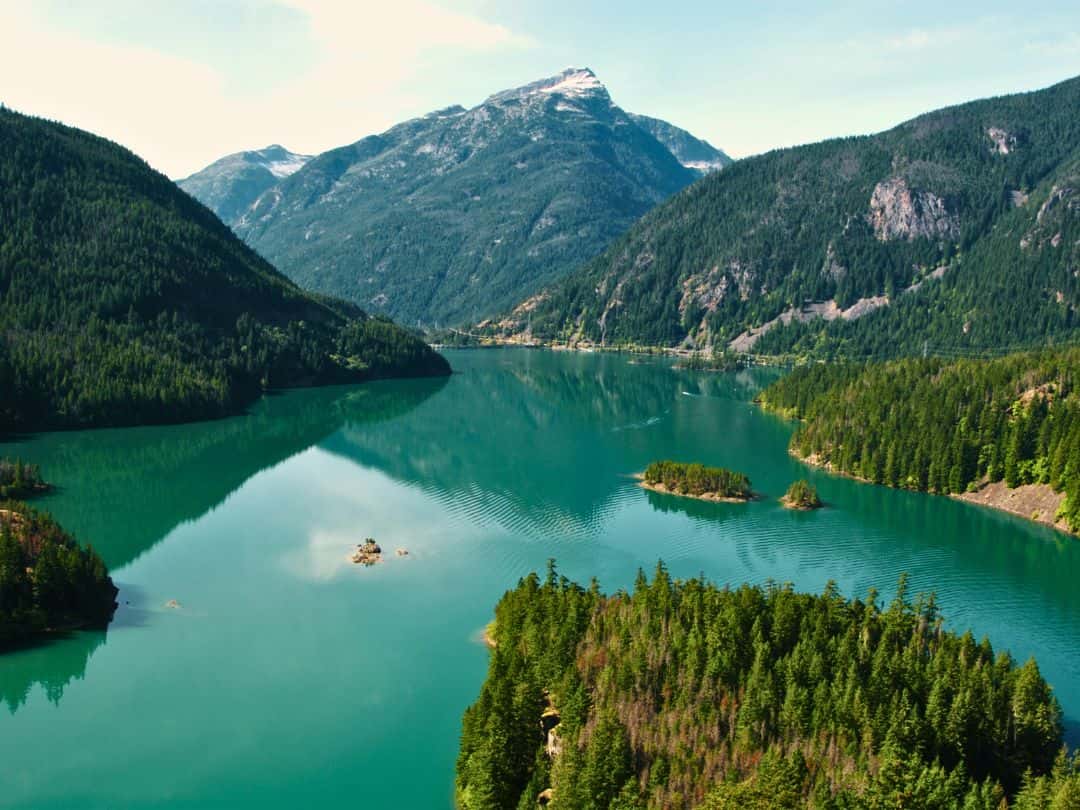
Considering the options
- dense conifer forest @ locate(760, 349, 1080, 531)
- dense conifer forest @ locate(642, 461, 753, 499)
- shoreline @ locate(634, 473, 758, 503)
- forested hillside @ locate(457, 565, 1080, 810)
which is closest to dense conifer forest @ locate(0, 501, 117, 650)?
forested hillside @ locate(457, 565, 1080, 810)

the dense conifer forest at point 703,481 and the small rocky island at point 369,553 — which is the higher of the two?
the dense conifer forest at point 703,481

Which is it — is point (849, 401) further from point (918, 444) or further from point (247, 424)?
point (247, 424)

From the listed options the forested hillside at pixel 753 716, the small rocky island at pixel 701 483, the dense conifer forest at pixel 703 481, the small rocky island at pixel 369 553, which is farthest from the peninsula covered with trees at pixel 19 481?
the dense conifer forest at pixel 703 481

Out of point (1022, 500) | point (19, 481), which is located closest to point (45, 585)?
point (19, 481)

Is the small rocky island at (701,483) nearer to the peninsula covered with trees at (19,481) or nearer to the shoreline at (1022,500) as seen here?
the shoreline at (1022,500)

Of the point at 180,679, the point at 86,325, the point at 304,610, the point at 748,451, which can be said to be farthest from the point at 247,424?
the point at 180,679

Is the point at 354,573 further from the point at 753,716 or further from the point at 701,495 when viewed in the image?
the point at 701,495
